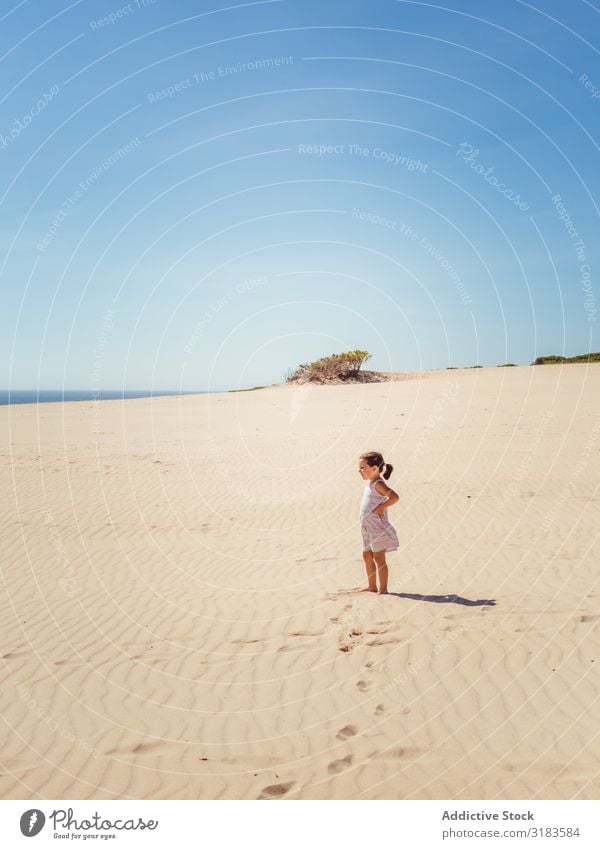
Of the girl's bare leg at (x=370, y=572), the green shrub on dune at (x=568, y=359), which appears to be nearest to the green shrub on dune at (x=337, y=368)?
the green shrub on dune at (x=568, y=359)

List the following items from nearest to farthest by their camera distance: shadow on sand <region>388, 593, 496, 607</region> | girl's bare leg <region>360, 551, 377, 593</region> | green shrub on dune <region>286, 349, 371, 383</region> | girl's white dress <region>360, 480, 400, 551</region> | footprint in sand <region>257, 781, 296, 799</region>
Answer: footprint in sand <region>257, 781, 296, 799</region> → girl's white dress <region>360, 480, 400, 551</region> → shadow on sand <region>388, 593, 496, 607</region> → girl's bare leg <region>360, 551, 377, 593</region> → green shrub on dune <region>286, 349, 371, 383</region>

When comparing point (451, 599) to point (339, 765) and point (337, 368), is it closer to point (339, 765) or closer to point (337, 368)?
point (339, 765)

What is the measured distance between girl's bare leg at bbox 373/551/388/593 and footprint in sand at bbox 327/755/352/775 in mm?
3339

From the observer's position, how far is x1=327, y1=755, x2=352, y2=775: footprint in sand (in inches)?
193

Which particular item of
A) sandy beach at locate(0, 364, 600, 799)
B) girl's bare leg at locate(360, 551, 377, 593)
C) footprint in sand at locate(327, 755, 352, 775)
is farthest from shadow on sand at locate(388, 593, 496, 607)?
footprint in sand at locate(327, 755, 352, 775)

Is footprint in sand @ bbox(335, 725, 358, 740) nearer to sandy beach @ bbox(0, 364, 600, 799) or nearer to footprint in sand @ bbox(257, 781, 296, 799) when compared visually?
sandy beach @ bbox(0, 364, 600, 799)

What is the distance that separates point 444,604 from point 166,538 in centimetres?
682

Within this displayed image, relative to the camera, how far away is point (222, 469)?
19.9m

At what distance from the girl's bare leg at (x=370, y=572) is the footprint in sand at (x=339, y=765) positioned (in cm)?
344

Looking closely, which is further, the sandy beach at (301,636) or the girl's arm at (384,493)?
the girl's arm at (384,493)

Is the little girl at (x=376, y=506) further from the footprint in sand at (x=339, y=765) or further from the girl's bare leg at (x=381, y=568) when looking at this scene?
the footprint in sand at (x=339, y=765)

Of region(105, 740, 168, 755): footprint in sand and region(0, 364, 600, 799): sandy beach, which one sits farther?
region(105, 740, 168, 755): footprint in sand

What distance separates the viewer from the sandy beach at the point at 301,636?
4992mm
